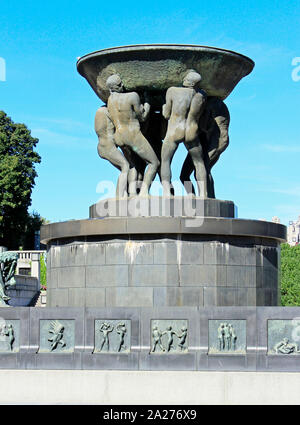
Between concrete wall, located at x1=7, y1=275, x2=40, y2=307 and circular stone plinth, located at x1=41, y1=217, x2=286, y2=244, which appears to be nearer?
circular stone plinth, located at x1=41, y1=217, x2=286, y2=244

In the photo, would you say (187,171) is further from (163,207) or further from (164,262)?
(164,262)

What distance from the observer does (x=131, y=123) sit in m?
15.5

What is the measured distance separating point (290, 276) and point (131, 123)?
32.0 m

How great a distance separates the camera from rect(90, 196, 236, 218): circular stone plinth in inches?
584

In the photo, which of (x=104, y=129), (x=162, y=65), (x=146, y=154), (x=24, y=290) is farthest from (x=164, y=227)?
(x=24, y=290)

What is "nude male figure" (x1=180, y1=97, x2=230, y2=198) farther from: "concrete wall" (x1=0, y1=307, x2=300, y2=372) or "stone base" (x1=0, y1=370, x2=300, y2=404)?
"stone base" (x1=0, y1=370, x2=300, y2=404)

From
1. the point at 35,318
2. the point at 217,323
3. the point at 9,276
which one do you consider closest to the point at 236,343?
the point at 217,323

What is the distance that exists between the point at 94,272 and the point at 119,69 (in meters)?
4.21

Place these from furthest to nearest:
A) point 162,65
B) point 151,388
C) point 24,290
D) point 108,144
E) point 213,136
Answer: point 24,290
point 213,136
point 108,144
point 162,65
point 151,388

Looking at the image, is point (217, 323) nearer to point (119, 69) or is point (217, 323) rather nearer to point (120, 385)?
point (120, 385)

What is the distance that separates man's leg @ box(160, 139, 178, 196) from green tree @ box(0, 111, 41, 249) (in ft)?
120

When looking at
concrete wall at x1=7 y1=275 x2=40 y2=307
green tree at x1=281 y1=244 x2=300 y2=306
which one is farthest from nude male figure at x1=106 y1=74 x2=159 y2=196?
green tree at x1=281 y1=244 x2=300 y2=306
